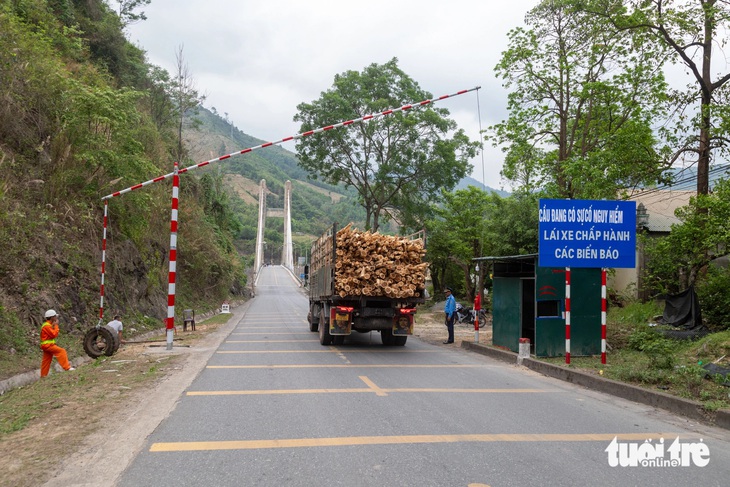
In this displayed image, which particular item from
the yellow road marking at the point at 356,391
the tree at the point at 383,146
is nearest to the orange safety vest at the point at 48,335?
the yellow road marking at the point at 356,391

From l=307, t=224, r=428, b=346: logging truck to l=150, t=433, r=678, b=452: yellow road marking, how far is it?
7069 millimetres

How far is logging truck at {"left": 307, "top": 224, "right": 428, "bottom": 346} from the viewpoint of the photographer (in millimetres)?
12461

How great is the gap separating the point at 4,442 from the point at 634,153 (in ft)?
52.5

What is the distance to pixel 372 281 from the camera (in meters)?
12.5

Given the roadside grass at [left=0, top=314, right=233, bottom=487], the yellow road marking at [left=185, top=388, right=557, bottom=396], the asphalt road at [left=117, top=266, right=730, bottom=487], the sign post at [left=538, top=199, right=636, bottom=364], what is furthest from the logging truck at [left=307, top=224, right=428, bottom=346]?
the yellow road marking at [left=185, top=388, right=557, bottom=396]

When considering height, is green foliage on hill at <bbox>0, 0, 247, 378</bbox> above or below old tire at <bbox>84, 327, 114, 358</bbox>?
above

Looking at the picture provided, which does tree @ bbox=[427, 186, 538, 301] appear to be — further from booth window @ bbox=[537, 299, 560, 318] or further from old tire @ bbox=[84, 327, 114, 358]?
old tire @ bbox=[84, 327, 114, 358]

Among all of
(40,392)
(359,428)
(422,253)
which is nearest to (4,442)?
(40,392)

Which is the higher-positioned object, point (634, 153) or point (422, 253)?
point (634, 153)

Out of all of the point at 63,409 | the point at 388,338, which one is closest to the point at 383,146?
the point at 388,338

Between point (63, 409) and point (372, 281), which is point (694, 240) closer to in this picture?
point (372, 281)

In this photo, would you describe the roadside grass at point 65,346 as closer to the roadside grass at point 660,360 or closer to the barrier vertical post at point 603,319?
the roadside grass at point 660,360

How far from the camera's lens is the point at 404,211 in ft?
120

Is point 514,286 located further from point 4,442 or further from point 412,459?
point 4,442
